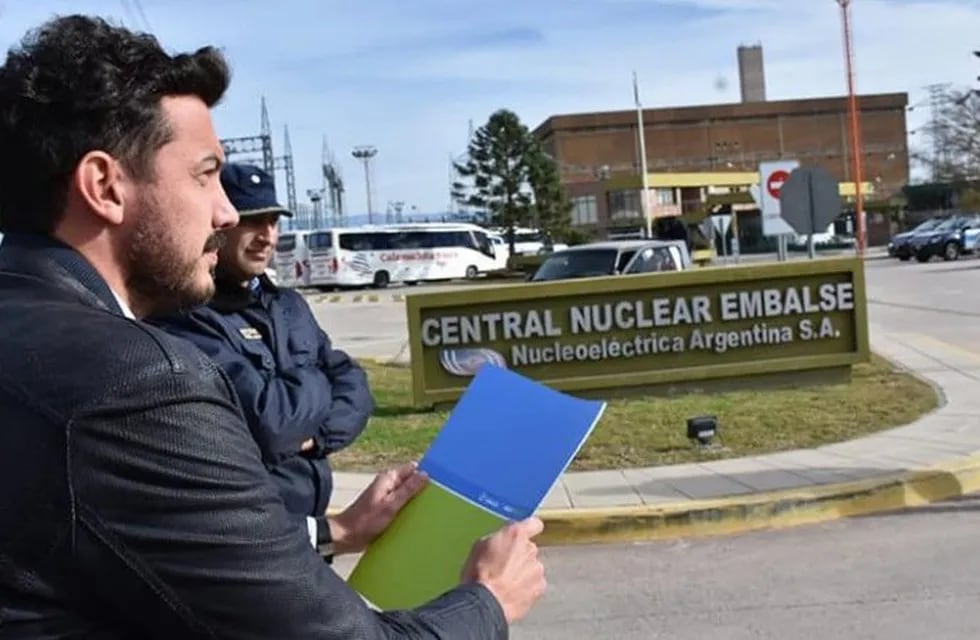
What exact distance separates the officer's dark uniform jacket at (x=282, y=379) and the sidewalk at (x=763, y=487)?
4.14 metres

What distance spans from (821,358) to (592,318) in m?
2.72

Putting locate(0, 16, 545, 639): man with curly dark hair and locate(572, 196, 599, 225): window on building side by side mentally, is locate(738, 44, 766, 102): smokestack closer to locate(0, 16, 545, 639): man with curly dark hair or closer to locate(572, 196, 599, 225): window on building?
locate(572, 196, 599, 225): window on building

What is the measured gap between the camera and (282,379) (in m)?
3.58

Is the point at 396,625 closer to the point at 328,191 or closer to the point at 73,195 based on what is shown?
the point at 73,195

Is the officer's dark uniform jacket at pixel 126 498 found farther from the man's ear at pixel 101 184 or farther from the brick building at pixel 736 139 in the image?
the brick building at pixel 736 139

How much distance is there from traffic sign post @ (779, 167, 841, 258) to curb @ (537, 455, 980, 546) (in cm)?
662

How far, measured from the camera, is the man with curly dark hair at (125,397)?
1.31 metres

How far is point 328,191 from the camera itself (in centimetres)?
10738

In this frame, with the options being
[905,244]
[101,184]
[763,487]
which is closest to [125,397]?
[101,184]

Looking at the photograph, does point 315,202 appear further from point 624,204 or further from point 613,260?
point 613,260

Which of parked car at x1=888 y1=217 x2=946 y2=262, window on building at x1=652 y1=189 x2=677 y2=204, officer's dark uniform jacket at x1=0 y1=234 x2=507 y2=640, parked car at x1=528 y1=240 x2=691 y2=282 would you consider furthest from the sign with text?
window on building at x1=652 y1=189 x2=677 y2=204

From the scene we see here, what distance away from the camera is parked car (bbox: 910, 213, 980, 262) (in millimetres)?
45750

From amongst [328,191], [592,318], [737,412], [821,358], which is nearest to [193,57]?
[737,412]

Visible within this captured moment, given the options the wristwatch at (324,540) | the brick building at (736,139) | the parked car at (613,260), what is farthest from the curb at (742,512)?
the brick building at (736,139)
